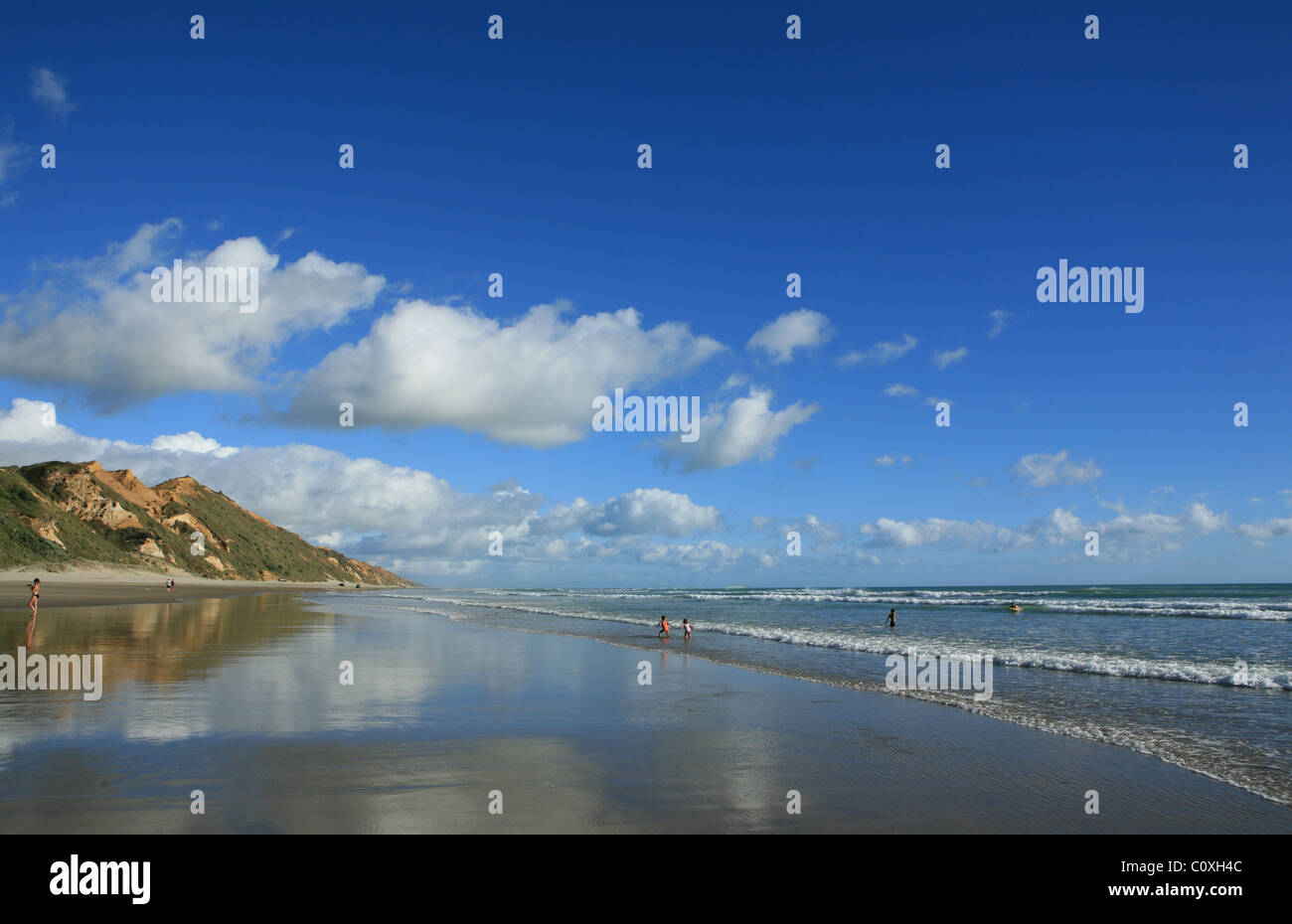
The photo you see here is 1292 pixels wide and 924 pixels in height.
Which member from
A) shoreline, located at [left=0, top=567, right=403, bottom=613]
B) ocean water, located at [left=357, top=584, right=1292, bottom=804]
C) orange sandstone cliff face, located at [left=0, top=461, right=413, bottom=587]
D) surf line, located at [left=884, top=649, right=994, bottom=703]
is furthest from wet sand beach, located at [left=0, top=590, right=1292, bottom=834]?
orange sandstone cliff face, located at [left=0, top=461, right=413, bottom=587]

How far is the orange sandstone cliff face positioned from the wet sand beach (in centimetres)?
8068

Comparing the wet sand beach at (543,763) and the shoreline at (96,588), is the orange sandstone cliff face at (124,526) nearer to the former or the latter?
the shoreline at (96,588)

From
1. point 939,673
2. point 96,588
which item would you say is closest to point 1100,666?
point 939,673

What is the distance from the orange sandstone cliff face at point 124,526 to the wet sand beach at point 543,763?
8068 centimetres

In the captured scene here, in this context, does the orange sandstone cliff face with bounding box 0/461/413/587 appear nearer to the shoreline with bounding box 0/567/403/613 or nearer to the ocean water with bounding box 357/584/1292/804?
the shoreline with bounding box 0/567/403/613

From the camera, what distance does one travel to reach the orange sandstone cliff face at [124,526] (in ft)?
266

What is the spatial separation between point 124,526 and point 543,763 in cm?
11932

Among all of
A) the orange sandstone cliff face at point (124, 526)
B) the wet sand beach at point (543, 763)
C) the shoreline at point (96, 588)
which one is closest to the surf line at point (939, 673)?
the wet sand beach at point (543, 763)

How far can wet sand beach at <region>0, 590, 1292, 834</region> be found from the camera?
314 inches

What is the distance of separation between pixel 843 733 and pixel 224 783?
1002cm
